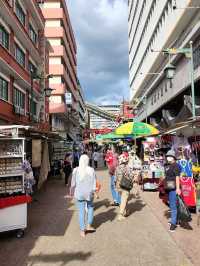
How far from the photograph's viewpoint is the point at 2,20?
19406 mm

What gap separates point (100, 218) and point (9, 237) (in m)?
2.71

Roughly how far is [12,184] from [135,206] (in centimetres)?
475

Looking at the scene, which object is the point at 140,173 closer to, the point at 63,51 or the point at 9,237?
the point at 9,237

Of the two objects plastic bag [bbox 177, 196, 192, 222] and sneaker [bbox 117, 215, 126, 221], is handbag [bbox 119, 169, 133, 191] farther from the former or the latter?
plastic bag [bbox 177, 196, 192, 222]

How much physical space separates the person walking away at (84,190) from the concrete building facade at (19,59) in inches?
477

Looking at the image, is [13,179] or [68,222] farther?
[68,222]

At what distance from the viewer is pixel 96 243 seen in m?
6.82

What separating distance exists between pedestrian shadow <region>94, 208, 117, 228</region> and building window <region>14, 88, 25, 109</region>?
1455cm

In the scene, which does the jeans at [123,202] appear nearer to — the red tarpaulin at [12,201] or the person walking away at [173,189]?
the person walking away at [173,189]

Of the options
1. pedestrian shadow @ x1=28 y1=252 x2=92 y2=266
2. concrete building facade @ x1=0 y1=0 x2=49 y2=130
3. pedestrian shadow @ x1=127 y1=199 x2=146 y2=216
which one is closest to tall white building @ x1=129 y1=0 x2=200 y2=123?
pedestrian shadow @ x1=127 y1=199 x2=146 y2=216

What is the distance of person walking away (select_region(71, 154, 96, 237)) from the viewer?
297 inches

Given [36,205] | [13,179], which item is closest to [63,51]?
[36,205]

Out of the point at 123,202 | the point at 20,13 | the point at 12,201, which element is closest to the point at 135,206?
the point at 123,202

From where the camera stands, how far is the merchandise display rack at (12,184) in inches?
289
